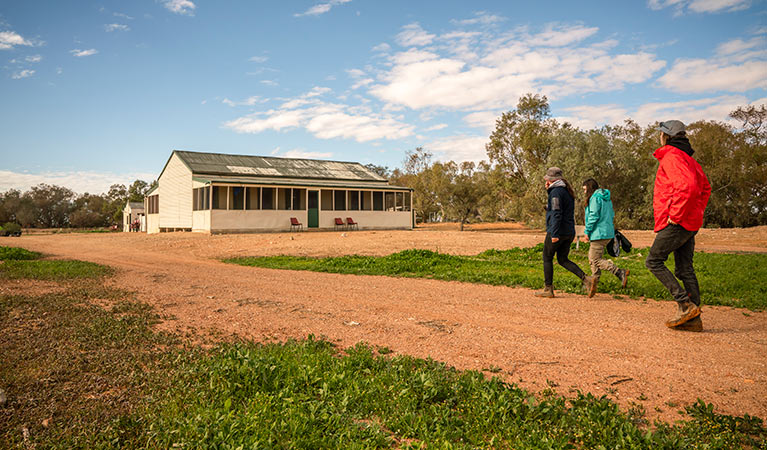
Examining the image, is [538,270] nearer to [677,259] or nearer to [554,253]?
[554,253]

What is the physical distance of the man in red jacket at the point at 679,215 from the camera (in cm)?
472

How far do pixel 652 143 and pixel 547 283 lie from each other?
123 ft

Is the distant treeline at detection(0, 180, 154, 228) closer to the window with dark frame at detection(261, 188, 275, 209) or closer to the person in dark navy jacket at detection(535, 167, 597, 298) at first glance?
the window with dark frame at detection(261, 188, 275, 209)

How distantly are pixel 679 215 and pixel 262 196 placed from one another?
26.4 meters

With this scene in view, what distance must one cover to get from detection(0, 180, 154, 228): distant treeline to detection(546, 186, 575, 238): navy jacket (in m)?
56.6

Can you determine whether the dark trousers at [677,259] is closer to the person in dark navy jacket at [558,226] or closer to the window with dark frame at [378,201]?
the person in dark navy jacket at [558,226]

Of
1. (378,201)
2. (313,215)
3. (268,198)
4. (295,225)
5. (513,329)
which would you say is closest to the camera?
(513,329)

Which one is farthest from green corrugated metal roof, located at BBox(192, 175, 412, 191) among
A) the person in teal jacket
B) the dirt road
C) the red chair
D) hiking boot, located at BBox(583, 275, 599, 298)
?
hiking boot, located at BBox(583, 275, 599, 298)

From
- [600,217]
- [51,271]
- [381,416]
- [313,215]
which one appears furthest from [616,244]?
[313,215]

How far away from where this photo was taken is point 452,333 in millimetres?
4734

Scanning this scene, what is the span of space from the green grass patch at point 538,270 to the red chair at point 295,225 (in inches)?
584

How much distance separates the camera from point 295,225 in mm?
27938

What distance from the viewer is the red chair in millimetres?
27808

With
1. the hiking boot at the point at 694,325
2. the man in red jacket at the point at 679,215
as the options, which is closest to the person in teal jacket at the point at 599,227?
the man in red jacket at the point at 679,215
